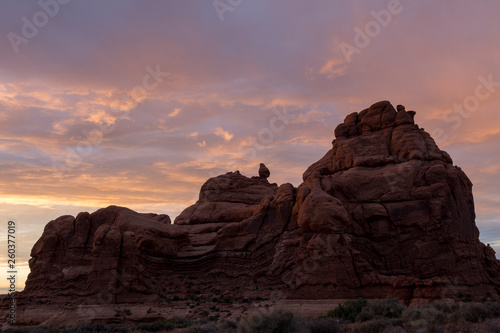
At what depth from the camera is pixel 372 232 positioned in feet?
134

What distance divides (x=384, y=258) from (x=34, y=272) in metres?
34.4

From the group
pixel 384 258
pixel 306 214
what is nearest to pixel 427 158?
pixel 384 258

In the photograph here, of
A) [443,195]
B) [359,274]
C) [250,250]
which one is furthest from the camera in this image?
[250,250]

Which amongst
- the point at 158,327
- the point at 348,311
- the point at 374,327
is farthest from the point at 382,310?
the point at 158,327

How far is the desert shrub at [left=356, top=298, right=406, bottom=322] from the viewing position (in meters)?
23.9

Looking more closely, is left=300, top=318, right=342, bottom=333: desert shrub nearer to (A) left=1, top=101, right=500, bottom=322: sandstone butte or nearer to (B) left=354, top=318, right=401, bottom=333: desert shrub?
(B) left=354, top=318, right=401, bottom=333: desert shrub

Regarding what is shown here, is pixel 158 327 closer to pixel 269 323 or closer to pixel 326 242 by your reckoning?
pixel 269 323

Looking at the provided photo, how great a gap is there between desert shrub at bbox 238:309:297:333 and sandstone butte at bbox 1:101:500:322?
19.4m

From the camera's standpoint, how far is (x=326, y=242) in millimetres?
37969

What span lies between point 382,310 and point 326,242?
43.8ft

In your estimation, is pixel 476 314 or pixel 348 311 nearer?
pixel 476 314

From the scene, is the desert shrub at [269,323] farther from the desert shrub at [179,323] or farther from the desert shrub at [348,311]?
the desert shrub at [179,323]

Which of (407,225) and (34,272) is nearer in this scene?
(407,225)

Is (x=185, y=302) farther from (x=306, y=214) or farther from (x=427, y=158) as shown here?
(x=427, y=158)
